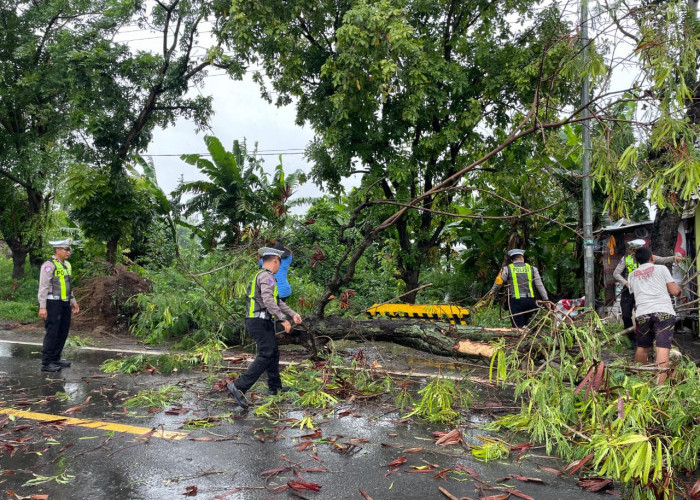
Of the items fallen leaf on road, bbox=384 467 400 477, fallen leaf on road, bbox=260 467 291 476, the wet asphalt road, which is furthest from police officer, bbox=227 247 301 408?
fallen leaf on road, bbox=384 467 400 477

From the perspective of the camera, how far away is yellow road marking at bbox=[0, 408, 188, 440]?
204 inches

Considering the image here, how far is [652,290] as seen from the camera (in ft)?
22.7

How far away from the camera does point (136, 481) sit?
409cm

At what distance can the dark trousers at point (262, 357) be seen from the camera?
244 inches

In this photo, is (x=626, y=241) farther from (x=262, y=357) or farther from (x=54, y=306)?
(x=54, y=306)

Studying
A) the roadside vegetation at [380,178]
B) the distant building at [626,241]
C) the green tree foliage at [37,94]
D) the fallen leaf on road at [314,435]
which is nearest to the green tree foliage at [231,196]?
the roadside vegetation at [380,178]

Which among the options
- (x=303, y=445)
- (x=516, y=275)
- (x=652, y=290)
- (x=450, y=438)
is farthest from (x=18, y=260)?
(x=652, y=290)

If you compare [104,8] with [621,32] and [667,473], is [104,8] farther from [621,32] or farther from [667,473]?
[667,473]

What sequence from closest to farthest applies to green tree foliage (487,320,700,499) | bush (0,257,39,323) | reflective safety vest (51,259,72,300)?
green tree foliage (487,320,700,499)
reflective safety vest (51,259,72,300)
bush (0,257,39,323)

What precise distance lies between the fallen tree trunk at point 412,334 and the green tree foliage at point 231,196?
27.1 ft

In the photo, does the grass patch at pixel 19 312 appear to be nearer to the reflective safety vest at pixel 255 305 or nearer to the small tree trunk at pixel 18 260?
the small tree trunk at pixel 18 260

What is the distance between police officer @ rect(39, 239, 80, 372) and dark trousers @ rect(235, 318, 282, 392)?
3677 mm

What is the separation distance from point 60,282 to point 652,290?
8.26 m

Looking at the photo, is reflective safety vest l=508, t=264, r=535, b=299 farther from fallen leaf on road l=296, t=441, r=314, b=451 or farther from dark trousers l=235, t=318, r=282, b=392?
fallen leaf on road l=296, t=441, r=314, b=451
